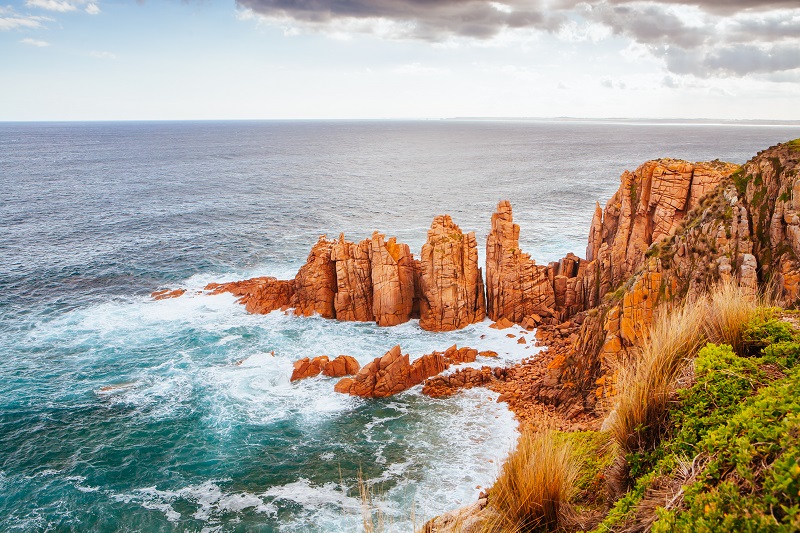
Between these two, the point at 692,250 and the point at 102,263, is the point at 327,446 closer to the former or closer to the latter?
the point at 692,250

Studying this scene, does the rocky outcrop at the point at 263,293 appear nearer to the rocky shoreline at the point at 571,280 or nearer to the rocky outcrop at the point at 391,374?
the rocky shoreline at the point at 571,280

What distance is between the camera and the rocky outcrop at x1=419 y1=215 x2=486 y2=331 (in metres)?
41.9

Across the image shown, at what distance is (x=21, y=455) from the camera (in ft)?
90.1

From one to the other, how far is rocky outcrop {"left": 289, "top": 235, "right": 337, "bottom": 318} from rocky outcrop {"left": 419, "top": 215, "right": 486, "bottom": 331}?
8.47 metres

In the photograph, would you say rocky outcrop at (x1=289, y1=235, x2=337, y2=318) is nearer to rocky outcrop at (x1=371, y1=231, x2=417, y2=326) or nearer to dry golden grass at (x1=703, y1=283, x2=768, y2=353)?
rocky outcrop at (x1=371, y1=231, x2=417, y2=326)

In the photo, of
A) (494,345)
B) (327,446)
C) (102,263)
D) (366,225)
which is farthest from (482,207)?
(327,446)

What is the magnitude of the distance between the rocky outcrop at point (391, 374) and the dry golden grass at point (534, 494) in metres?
26.1

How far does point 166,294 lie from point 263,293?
1097cm

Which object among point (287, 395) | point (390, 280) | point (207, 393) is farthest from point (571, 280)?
point (207, 393)

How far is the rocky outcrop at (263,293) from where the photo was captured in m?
46.3

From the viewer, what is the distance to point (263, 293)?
1861 inches

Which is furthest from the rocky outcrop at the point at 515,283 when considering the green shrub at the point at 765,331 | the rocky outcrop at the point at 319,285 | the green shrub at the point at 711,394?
the green shrub at the point at 711,394

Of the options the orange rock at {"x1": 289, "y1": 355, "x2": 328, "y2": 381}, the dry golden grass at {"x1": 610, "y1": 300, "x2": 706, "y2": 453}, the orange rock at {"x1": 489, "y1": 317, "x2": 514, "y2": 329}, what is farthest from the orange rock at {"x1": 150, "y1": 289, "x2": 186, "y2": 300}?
the dry golden grass at {"x1": 610, "y1": 300, "x2": 706, "y2": 453}

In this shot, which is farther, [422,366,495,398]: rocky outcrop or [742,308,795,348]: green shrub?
[422,366,495,398]: rocky outcrop
